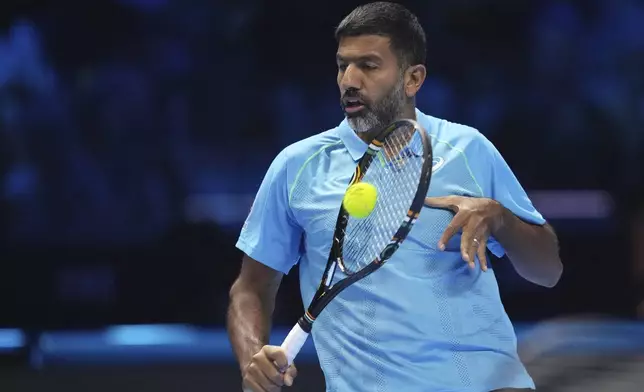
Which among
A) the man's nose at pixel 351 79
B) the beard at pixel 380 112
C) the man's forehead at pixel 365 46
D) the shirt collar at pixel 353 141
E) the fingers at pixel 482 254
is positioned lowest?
the fingers at pixel 482 254

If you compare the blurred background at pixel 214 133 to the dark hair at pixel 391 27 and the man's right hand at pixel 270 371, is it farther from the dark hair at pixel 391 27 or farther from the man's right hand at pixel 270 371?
Result: the man's right hand at pixel 270 371

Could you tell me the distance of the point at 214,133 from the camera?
668 centimetres

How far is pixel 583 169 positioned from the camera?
6.61 meters

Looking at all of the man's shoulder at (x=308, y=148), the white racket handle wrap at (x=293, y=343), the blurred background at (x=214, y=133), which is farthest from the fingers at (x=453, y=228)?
the blurred background at (x=214, y=133)

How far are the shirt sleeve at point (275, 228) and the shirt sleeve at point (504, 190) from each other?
1.71 feet

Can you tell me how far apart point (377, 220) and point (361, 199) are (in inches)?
5.5

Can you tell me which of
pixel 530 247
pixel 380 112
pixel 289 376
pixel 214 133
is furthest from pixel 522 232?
pixel 214 133

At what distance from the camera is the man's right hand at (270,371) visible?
8.32 feet

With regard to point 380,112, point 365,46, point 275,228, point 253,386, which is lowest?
point 253,386

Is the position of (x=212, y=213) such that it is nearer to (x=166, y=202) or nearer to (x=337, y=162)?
(x=166, y=202)

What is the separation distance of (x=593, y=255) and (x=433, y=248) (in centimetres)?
393

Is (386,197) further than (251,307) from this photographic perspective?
No

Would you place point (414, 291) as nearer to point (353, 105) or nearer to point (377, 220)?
point (377, 220)

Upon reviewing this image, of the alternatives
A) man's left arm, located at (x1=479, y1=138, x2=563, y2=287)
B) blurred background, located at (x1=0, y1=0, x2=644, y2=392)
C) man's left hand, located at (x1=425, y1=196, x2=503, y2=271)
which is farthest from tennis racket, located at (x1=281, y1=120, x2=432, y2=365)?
blurred background, located at (x1=0, y1=0, x2=644, y2=392)
